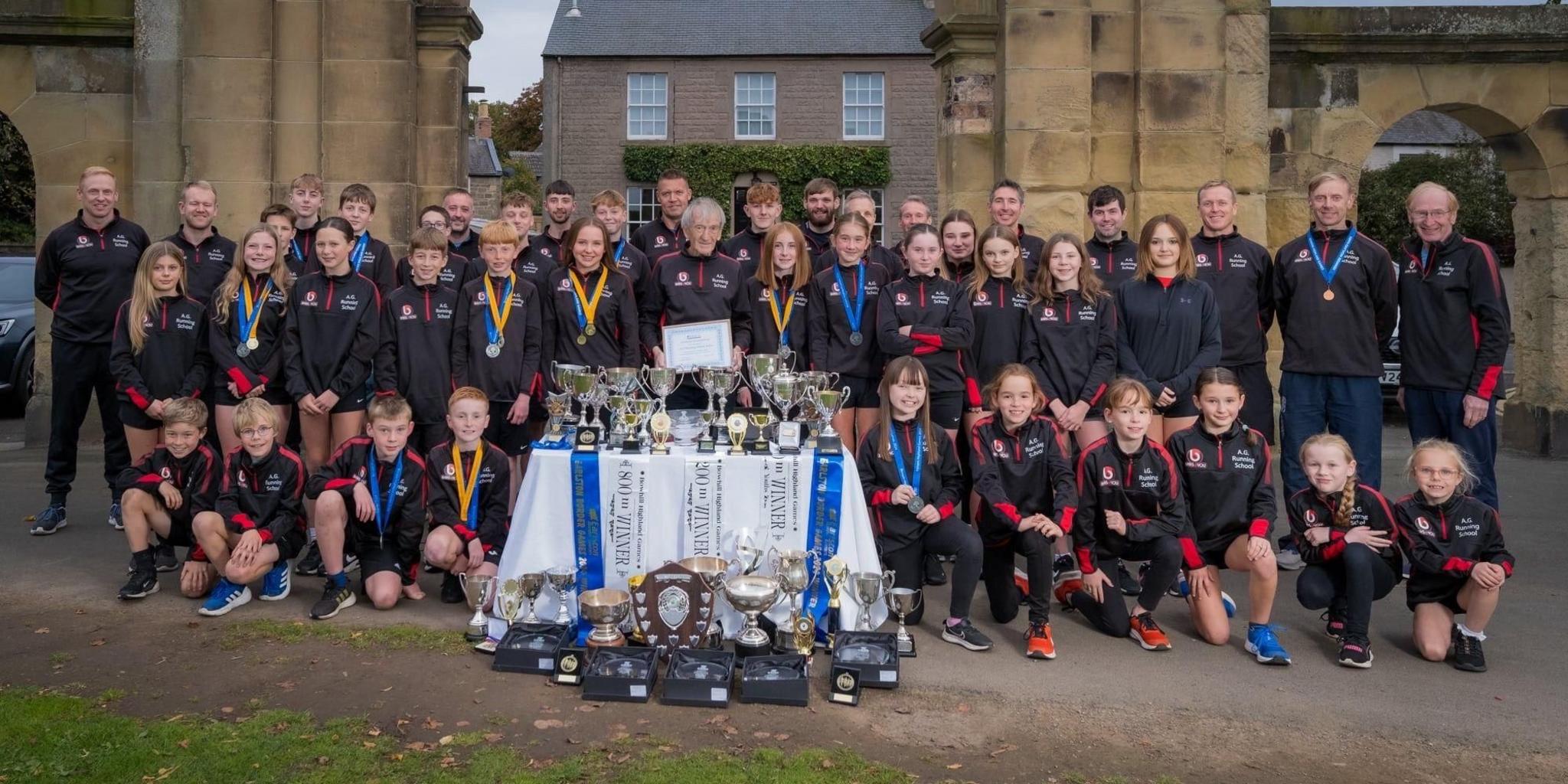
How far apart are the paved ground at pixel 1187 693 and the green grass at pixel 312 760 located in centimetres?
44

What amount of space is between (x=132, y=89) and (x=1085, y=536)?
857 cm

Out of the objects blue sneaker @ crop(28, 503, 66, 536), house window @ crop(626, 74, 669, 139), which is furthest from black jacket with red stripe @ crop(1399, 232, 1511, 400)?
house window @ crop(626, 74, 669, 139)

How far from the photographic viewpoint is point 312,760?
13.8 ft

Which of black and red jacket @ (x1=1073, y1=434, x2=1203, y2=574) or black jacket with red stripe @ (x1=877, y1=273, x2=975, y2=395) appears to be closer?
black and red jacket @ (x1=1073, y1=434, x2=1203, y2=574)

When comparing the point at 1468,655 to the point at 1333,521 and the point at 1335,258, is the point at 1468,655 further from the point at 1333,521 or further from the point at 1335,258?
→ the point at 1335,258

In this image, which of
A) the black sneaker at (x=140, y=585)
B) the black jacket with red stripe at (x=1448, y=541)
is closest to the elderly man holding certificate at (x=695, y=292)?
the black sneaker at (x=140, y=585)

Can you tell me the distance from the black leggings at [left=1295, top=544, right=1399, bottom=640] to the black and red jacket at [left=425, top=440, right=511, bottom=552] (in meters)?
3.69

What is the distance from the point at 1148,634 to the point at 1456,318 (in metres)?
2.80

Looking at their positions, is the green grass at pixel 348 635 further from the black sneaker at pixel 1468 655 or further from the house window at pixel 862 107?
the house window at pixel 862 107

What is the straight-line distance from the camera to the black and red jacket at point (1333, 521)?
569cm

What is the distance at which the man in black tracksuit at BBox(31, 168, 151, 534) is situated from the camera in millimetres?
7645

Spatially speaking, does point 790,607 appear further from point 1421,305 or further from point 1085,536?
point 1421,305

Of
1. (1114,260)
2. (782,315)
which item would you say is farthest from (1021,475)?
(1114,260)

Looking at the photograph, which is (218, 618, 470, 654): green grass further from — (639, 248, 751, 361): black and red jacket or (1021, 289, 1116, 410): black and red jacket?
(1021, 289, 1116, 410): black and red jacket
